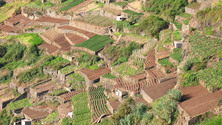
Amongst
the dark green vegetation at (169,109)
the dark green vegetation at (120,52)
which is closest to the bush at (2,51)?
the dark green vegetation at (120,52)

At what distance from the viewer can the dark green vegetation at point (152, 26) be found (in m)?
33.9

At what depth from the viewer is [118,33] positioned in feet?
123

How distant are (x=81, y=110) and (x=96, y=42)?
11.6 m

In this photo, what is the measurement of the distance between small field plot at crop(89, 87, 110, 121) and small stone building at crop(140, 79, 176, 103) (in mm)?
3509

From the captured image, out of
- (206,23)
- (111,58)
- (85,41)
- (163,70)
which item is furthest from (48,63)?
(206,23)

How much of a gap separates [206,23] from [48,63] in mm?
18301

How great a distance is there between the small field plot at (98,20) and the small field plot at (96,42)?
95.7 inches

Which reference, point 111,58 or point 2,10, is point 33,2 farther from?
point 111,58

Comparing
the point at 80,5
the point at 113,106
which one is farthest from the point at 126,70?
the point at 80,5

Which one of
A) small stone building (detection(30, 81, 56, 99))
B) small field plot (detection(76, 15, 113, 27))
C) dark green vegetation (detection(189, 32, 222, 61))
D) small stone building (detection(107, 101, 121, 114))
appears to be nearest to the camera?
dark green vegetation (detection(189, 32, 222, 61))

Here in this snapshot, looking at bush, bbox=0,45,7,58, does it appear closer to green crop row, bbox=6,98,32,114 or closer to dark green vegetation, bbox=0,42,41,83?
dark green vegetation, bbox=0,42,41,83

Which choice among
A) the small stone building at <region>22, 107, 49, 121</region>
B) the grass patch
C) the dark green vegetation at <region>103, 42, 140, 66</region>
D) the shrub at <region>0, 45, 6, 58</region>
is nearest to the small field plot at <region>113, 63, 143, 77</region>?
the dark green vegetation at <region>103, 42, 140, 66</region>

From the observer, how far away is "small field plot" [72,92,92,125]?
26.3 m

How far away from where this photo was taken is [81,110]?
27.6m
